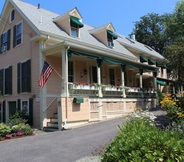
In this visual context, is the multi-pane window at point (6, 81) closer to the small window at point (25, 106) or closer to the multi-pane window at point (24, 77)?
the multi-pane window at point (24, 77)

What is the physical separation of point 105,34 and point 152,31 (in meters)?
32.2

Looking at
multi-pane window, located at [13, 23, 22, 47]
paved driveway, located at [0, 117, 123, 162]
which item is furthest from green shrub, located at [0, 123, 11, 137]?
multi-pane window, located at [13, 23, 22, 47]

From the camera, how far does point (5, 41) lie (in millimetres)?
17469

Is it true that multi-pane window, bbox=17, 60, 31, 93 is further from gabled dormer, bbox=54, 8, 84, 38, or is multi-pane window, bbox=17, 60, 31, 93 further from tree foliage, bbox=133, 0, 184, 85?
tree foliage, bbox=133, 0, 184, 85

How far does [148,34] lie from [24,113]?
4006 cm

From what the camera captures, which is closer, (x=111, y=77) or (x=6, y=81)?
(x=6, y=81)

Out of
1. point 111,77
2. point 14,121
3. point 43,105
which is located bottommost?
point 14,121

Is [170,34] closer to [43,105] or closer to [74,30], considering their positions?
[74,30]

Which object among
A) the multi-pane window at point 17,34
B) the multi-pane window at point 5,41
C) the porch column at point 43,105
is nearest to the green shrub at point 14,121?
the porch column at point 43,105

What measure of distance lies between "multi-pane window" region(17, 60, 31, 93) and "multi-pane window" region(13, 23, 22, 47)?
1846 millimetres

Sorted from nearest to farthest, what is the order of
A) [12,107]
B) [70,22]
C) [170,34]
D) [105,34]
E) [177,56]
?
[12,107] → [70,22] → [105,34] → [177,56] → [170,34]

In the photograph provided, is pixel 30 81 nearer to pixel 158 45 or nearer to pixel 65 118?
pixel 65 118

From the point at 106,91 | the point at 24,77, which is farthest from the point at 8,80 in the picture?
the point at 106,91

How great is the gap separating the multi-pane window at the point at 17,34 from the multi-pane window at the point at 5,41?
1.02 metres
